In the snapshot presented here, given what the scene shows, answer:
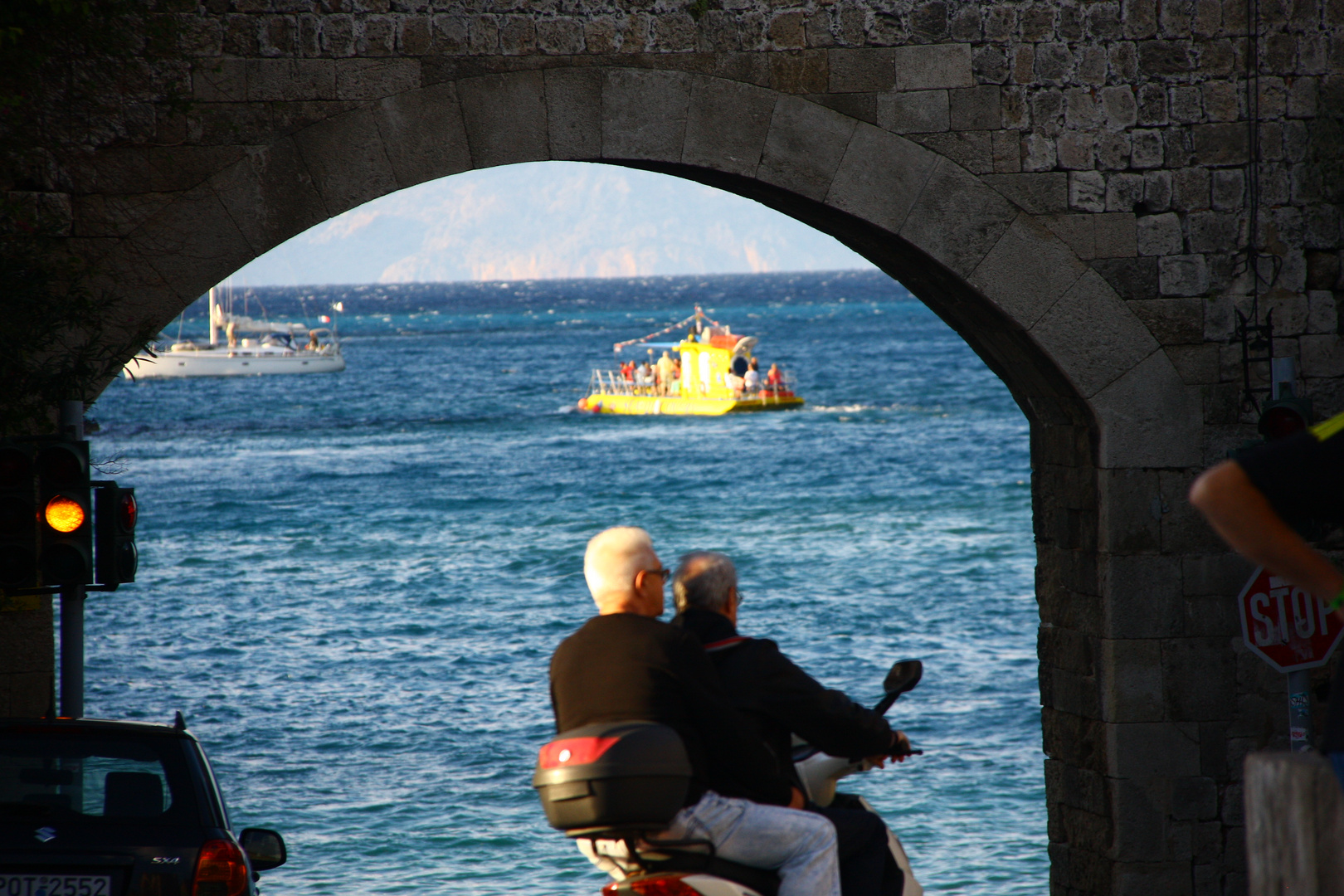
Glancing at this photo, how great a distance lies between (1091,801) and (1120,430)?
5.92ft

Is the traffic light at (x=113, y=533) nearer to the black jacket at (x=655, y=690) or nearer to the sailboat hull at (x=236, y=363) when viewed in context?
the black jacket at (x=655, y=690)

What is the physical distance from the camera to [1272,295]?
6875 mm

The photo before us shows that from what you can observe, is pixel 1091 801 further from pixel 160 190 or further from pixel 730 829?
pixel 160 190

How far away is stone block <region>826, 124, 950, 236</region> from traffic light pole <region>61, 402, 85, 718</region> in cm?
329

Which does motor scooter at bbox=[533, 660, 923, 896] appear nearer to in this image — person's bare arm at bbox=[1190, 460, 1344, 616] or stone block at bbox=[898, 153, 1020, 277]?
person's bare arm at bbox=[1190, 460, 1344, 616]

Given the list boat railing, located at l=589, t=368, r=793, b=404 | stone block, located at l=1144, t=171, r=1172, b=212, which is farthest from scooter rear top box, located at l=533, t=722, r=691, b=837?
boat railing, located at l=589, t=368, r=793, b=404

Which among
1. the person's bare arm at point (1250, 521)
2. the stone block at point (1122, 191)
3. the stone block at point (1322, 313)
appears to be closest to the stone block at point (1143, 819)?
the stone block at point (1322, 313)

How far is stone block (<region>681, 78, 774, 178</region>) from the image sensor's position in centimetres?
640

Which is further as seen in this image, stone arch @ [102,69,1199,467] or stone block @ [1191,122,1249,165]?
stone block @ [1191,122,1249,165]

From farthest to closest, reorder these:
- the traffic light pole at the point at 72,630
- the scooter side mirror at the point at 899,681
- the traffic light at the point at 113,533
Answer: the traffic light at the point at 113,533 < the traffic light pole at the point at 72,630 < the scooter side mirror at the point at 899,681

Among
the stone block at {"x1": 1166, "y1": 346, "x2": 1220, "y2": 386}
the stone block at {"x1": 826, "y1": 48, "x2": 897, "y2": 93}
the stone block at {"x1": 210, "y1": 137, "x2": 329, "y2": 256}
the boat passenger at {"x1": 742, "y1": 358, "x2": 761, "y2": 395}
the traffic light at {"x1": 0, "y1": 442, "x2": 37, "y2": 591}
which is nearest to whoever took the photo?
the traffic light at {"x1": 0, "y1": 442, "x2": 37, "y2": 591}

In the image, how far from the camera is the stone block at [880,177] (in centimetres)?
652

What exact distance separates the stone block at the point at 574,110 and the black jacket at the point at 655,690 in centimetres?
315

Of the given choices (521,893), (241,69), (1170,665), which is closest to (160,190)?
(241,69)
